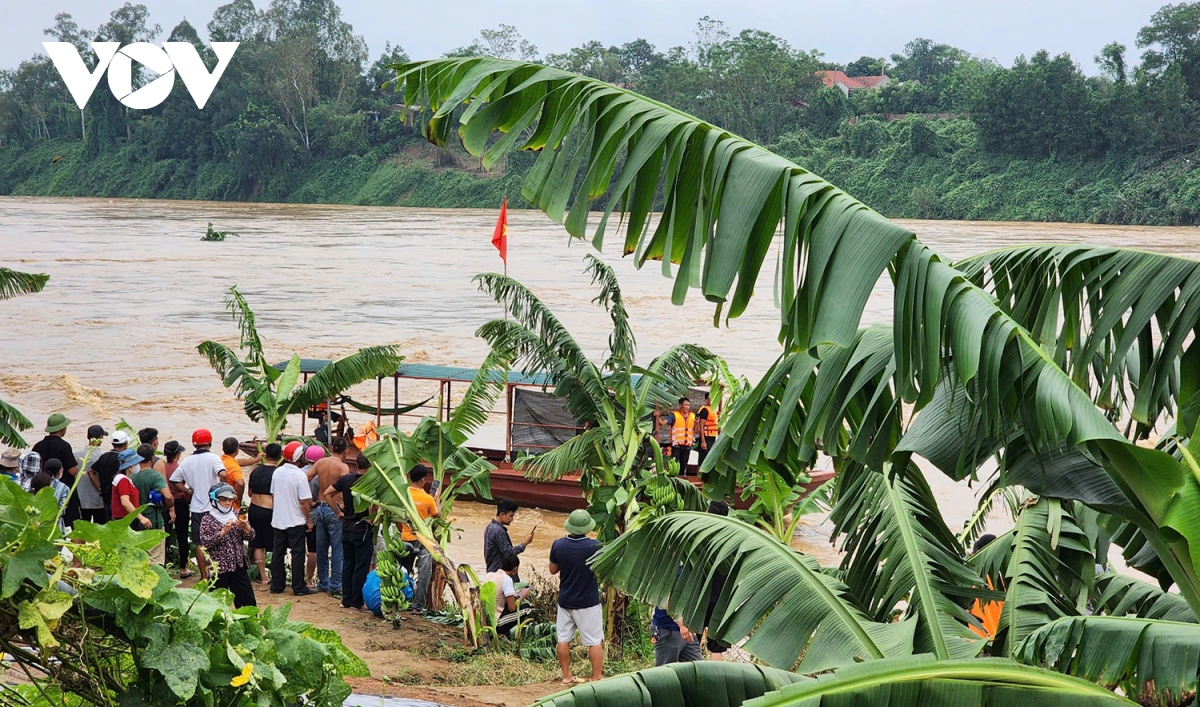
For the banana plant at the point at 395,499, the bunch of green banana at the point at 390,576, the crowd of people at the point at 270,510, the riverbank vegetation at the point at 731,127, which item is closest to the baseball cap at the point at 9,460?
the crowd of people at the point at 270,510

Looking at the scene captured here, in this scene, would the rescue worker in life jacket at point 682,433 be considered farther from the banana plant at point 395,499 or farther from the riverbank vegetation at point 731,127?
the riverbank vegetation at point 731,127

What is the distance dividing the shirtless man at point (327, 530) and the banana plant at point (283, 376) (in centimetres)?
260

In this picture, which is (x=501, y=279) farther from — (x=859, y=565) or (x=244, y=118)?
(x=244, y=118)

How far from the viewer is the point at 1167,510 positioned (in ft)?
9.39

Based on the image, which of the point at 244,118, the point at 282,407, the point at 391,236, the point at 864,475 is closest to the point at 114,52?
the point at 244,118

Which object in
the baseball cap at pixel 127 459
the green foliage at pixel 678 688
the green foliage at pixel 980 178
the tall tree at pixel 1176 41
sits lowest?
the baseball cap at pixel 127 459

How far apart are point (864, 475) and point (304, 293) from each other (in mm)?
37344

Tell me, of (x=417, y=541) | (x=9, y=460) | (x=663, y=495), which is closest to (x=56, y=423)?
(x=9, y=460)

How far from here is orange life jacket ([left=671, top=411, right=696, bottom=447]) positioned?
1549cm

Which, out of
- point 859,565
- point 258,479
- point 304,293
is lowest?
point 304,293

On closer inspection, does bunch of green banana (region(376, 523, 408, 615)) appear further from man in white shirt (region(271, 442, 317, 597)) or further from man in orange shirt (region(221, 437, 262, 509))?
man in orange shirt (region(221, 437, 262, 509))

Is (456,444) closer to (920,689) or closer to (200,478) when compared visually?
(200,478)

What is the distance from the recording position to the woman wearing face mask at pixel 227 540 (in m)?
8.28

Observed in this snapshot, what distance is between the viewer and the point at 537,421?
53.8ft
